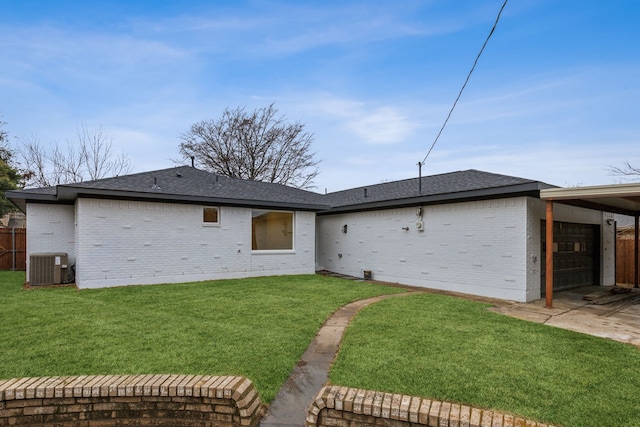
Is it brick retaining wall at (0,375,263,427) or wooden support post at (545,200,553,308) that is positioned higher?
A: wooden support post at (545,200,553,308)

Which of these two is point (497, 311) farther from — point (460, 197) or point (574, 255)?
point (574, 255)

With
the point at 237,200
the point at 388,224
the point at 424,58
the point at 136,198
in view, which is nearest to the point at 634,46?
the point at 424,58

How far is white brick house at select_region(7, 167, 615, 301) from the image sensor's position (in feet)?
26.5

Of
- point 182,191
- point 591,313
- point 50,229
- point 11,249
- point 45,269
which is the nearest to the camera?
point 591,313

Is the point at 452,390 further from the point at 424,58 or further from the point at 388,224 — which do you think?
the point at 424,58

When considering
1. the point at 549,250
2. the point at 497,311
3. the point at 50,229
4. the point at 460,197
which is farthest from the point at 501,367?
the point at 50,229

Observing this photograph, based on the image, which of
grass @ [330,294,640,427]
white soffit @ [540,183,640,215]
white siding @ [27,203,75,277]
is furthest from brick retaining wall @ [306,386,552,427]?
white siding @ [27,203,75,277]

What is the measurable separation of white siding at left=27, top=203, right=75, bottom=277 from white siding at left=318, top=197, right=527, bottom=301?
8939 mm

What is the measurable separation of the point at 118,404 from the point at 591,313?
765 cm

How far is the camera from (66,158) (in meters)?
22.0

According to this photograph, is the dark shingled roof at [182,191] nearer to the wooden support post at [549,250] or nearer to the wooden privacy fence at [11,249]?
the wooden privacy fence at [11,249]

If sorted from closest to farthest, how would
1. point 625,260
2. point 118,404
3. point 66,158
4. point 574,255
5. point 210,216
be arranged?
point 118,404
point 574,255
point 210,216
point 625,260
point 66,158

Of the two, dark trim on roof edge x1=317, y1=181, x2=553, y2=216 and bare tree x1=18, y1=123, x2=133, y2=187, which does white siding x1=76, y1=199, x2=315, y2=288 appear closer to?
dark trim on roof edge x1=317, y1=181, x2=553, y2=216

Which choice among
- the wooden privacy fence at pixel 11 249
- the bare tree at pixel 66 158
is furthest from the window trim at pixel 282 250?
the bare tree at pixel 66 158
